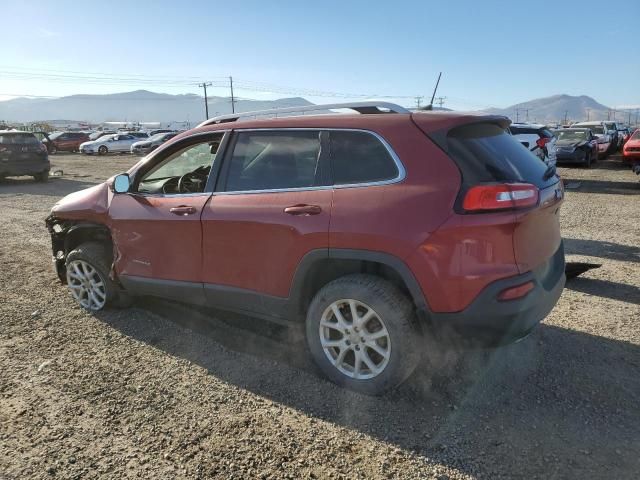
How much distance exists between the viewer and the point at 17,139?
15.0m

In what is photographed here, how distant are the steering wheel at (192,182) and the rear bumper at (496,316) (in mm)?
2000

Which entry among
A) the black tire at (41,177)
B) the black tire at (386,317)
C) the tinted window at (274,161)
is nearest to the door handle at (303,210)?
the tinted window at (274,161)

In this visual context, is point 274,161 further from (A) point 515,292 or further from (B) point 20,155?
(B) point 20,155

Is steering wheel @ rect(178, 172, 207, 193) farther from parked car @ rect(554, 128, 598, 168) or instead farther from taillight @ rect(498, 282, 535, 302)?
parked car @ rect(554, 128, 598, 168)

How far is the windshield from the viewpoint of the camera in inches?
731

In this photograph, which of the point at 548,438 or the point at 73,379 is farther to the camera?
the point at 73,379

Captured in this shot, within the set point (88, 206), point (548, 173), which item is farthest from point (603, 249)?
point (88, 206)

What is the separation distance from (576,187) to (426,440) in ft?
40.3

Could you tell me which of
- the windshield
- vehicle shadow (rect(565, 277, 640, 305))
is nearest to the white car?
the windshield

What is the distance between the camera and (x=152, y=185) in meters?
4.04

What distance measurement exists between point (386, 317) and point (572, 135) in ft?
64.0

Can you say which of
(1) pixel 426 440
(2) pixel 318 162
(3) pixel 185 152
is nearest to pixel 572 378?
(1) pixel 426 440

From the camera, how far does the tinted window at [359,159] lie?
9.25 ft

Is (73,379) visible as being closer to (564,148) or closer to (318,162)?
(318,162)
